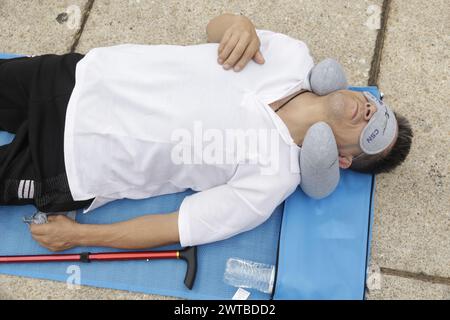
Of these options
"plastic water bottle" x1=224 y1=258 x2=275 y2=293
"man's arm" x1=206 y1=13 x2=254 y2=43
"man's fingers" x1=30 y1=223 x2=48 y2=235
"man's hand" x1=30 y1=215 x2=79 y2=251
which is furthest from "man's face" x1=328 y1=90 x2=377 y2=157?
"man's fingers" x1=30 y1=223 x2=48 y2=235

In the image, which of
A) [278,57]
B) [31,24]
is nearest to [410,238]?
[278,57]

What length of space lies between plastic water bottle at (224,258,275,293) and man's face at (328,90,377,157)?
739 mm

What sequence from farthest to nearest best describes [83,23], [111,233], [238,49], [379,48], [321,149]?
[83,23] → [379,48] → [111,233] → [238,49] → [321,149]

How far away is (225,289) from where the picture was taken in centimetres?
219

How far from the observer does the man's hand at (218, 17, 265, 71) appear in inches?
78.5

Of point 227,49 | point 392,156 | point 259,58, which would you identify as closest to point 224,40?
point 227,49

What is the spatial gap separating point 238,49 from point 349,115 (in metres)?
0.58

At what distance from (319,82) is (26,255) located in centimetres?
171

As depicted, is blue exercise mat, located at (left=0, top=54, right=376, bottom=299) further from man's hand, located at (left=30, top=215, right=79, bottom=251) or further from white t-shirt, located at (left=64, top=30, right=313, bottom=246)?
white t-shirt, located at (left=64, top=30, right=313, bottom=246)

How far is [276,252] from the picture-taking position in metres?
2.22

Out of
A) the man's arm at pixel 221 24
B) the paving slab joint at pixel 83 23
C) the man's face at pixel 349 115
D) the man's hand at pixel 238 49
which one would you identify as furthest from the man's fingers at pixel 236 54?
the paving slab joint at pixel 83 23

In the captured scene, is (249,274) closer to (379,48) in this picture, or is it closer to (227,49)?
(227,49)

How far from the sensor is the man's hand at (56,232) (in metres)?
2.17
